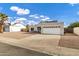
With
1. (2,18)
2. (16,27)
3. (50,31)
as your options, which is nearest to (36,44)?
(50,31)

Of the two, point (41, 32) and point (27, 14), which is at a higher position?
point (27, 14)

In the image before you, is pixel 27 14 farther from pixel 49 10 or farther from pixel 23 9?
pixel 49 10

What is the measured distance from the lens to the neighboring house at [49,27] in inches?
245

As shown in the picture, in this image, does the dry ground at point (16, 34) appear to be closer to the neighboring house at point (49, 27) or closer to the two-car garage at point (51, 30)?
the neighboring house at point (49, 27)

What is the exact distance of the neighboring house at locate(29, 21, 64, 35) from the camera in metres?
6.21

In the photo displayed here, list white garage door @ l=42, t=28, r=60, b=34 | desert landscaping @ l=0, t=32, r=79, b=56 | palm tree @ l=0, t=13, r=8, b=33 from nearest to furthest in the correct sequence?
desert landscaping @ l=0, t=32, r=79, b=56 < palm tree @ l=0, t=13, r=8, b=33 < white garage door @ l=42, t=28, r=60, b=34

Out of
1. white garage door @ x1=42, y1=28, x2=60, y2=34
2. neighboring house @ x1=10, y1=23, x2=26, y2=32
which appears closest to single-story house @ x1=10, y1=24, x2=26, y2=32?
neighboring house @ x1=10, y1=23, x2=26, y2=32

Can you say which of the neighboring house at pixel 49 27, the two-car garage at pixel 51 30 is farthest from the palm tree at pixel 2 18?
the two-car garage at pixel 51 30

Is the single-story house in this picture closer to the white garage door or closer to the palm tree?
the palm tree

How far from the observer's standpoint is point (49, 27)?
6.25m

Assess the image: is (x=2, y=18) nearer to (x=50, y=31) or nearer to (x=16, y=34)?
(x=16, y=34)

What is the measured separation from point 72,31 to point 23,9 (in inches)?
52.2

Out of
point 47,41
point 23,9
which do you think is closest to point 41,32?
point 47,41

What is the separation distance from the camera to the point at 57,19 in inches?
243
